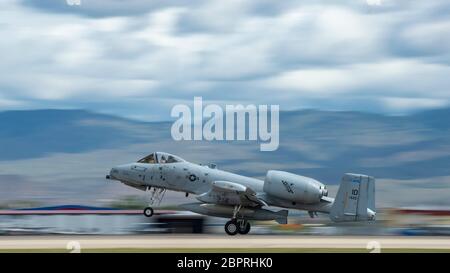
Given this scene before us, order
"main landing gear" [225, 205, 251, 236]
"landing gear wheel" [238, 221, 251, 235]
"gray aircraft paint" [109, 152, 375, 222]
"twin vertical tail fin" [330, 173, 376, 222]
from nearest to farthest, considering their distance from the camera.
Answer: "twin vertical tail fin" [330, 173, 376, 222] < "gray aircraft paint" [109, 152, 375, 222] < "main landing gear" [225, 205, 251, 236] < "landing gear wheel" [238, 221, 251, 235]

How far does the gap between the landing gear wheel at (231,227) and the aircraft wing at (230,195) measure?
0.67 m

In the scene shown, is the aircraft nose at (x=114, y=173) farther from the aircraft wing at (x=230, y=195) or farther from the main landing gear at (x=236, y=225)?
the main landing gear at (x=236, y=225)

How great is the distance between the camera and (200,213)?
2827 cm

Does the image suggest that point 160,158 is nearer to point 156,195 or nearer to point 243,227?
point 156,195

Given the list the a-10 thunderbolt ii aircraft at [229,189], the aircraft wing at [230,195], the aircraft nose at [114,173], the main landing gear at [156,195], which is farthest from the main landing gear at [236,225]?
the aircraft nose at [114,173]

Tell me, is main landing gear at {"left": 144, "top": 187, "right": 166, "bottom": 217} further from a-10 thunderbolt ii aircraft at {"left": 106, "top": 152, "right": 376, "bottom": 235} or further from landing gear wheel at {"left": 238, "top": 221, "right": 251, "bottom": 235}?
landing gear wheel at {"left": 238, "top": 221, "right": 251, "bottom": 235}

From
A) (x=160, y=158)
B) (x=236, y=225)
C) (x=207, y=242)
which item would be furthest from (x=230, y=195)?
(x=207, y=242)

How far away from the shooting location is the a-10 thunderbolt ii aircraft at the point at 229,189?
27.0 m

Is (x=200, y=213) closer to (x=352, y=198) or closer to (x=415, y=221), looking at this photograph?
(x=352, y=198)

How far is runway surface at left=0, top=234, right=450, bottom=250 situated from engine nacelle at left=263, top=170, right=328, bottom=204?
138 cm

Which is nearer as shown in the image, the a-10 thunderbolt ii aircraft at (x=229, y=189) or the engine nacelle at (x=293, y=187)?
the engine nacelle at (x=293, y=187)

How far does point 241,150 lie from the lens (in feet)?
73.6

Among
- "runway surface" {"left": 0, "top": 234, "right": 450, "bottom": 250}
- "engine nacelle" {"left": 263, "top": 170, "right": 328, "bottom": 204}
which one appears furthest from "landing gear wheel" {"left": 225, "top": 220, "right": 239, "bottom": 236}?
"engine nacelle" {"left": 263, "top": 170, "right": 328, "bottom": 204}

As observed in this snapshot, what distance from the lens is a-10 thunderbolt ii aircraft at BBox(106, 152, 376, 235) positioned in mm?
26969
